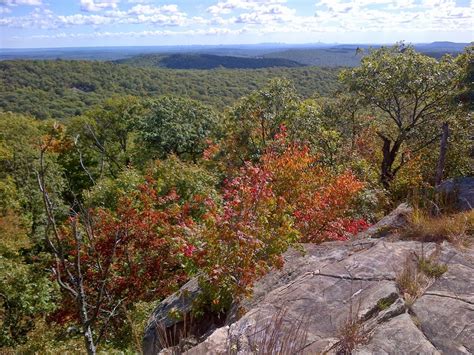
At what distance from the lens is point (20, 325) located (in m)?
10.2

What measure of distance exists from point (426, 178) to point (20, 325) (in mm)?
13764

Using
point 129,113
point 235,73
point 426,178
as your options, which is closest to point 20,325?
point 426,178

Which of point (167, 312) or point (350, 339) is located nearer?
point (350, 339)

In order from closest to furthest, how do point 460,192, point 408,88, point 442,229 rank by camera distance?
1. point 442,229
2. point 460,192
3. point 408,88

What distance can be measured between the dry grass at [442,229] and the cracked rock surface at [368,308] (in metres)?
0.28

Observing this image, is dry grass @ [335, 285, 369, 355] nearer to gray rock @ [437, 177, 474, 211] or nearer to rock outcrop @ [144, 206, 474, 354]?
rock outcrop @ [144, 206, 474, 354]

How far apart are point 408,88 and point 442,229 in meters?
9.45

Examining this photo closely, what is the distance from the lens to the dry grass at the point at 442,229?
5.72 metres

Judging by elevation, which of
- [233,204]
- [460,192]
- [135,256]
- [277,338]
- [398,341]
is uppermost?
[277,338]

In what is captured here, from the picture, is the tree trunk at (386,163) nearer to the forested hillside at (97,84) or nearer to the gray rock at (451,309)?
the gray rock at (451,309)

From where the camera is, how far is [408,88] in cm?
1398

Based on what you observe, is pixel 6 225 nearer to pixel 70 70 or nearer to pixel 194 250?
pixel 194 250

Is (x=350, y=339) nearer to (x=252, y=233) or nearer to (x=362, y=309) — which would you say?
(x=362, y=309)

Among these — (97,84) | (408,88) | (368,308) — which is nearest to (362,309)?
(368,308)
